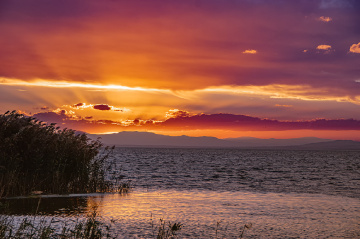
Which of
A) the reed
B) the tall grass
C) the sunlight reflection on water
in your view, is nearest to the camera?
the reed

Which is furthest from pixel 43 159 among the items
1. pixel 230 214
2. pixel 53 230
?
pixel 53 230

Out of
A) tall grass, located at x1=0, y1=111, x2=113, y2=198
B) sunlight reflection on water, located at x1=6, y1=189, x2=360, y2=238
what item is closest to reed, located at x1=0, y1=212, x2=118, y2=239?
sunlight reflection on water, located at x1=6, y1=189, x2=360, y2=238

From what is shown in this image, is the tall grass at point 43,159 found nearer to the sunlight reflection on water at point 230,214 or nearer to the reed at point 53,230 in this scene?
the sunlight reflection on water at point 230,214

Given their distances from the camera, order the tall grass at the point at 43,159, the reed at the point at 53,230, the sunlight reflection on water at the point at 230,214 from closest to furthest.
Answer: the reed at the point at 53,230 < the sunlight reflection on water at the point at 230,214 < the tall grass at the point at 43,159

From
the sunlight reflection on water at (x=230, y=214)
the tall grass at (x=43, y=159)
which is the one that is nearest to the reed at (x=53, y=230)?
the sunlight reflection on water at (x=230, y=214)

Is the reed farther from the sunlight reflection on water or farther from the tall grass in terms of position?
the tall grass

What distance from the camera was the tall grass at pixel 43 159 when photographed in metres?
27.7

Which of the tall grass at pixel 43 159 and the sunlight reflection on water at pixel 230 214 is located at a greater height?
the tall grass at pixel 43 159

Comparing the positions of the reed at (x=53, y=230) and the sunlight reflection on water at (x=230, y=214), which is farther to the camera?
the sunlight reflection on water at (x=230, y=214)

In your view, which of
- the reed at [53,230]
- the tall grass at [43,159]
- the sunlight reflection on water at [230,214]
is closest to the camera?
the reed at [53,230]

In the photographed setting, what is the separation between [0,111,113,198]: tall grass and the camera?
27.7 metres

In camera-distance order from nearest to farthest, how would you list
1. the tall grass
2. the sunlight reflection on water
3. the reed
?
the reed < the sunlight reflection on water < the tall grass

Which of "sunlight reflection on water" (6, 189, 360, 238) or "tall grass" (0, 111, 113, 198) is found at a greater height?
"tall grass" (0, 111, 113, 198)

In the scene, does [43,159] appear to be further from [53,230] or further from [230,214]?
[53,230]
